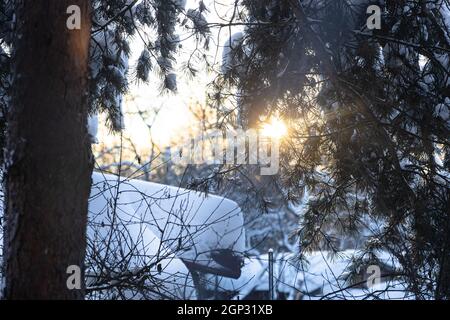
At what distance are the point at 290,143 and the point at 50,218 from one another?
3.44m

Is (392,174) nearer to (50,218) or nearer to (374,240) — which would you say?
(374,240)

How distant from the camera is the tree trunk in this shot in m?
3.02

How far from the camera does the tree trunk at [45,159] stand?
3018mm

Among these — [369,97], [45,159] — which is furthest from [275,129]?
[45,159]

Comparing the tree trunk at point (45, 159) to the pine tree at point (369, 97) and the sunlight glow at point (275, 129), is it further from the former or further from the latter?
the sunlight glow at point (275, 129)

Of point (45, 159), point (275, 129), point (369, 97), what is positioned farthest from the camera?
point (275, 129)

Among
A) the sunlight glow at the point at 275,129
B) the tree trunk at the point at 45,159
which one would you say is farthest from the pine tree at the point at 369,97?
the tree trunk at the point at 45,159

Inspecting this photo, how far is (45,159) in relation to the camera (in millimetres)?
3061

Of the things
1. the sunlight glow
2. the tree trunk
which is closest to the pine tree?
the sunlight glow

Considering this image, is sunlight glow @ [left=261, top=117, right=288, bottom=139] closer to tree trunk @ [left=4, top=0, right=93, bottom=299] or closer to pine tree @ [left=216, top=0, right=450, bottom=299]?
pine tree @ [left=216, top=0, right=450, bottom=299]

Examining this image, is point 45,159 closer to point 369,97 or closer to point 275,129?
point 369,97

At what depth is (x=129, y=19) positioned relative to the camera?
6.00 metres

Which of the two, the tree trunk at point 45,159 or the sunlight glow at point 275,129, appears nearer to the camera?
the tree trunk at point 45,159
